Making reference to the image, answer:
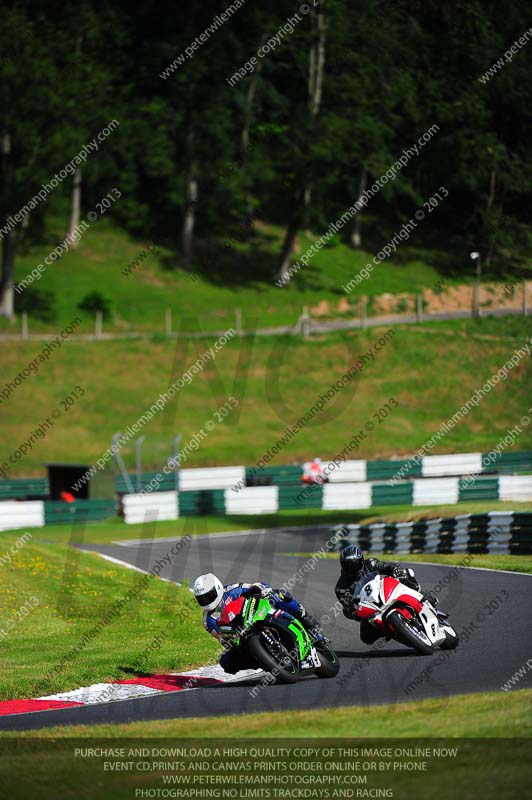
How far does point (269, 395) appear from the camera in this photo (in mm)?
48531

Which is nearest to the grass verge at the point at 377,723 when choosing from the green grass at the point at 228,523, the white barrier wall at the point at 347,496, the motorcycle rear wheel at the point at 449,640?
the motorcycle rear wheel at the point at 449,640

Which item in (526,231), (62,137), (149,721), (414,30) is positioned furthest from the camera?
(414,30)

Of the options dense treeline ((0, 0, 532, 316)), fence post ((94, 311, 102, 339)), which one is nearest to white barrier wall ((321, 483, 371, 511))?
fence post ((94, 311, 102, 339))

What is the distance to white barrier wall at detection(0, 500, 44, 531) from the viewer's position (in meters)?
30.6

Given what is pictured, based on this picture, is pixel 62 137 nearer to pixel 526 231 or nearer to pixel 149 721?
pixel 526 231

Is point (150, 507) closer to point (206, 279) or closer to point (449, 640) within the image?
point (449, 640)

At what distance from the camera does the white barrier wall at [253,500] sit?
3350 cm

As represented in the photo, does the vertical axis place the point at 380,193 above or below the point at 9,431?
above

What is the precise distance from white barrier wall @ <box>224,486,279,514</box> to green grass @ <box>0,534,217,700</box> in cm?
1040

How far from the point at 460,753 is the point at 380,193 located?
Answer: 209 feet

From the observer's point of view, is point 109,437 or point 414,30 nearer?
point 109,437

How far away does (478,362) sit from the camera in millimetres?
50656

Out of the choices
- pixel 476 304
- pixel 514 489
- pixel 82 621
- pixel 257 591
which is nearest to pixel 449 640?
pixel 257 591

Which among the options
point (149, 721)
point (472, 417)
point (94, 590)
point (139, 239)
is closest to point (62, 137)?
point (139, 239)
